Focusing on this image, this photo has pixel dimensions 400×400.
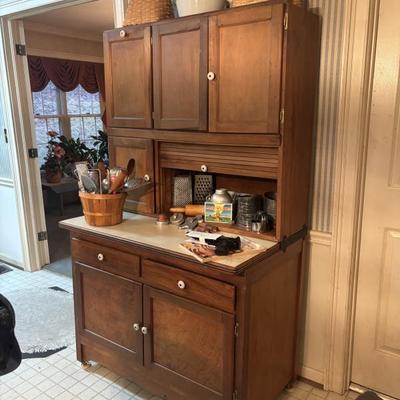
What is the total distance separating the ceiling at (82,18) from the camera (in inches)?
165

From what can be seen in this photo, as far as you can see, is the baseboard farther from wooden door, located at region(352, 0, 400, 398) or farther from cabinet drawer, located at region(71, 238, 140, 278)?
cabinet drawer, located at region(71, 238, 140, 278)

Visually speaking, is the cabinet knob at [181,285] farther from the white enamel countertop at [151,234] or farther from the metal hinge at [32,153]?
the metal hinge at [32,153]

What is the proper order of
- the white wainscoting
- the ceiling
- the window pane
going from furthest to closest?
the window pane → the ceiling → the white wainscoting

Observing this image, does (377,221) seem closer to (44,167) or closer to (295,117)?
(295,117)

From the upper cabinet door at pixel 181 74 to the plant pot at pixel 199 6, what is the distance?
0.34 ft

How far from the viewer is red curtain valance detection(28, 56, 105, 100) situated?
215 inches

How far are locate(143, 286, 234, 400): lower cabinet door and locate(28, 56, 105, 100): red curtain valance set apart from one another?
4.50 meters

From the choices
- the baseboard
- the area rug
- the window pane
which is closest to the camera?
the baseboard

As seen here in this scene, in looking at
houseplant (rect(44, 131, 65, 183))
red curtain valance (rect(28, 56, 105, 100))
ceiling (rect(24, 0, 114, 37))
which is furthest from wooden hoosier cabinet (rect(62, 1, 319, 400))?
red curtain valance (rect(28, 56, 105, 100))

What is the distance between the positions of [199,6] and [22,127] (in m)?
2.11

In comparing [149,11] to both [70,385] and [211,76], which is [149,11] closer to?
[211,76]

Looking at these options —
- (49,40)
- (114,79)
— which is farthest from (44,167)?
(114,79)

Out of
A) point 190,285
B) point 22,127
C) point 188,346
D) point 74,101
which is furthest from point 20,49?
point 74,101

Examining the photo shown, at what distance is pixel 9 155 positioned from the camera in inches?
137
